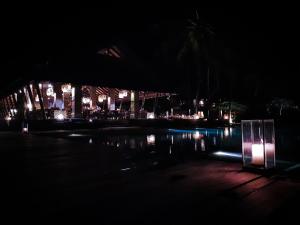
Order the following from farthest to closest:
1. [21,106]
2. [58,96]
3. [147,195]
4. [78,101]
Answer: [21,106], [58,96], [78,101], [147,195]

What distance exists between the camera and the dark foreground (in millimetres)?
3527

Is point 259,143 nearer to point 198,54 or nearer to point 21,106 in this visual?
point 198,54

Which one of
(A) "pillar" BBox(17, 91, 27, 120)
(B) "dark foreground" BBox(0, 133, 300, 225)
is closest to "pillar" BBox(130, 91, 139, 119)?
(A) "pillar" BBox(17, 91, 27, 120)

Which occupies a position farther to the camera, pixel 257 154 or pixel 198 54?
pixel 198 54

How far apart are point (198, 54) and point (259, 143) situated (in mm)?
27816


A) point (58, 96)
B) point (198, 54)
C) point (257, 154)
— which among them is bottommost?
point (257, 154)

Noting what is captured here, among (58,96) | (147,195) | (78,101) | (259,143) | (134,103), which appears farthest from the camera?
(134,103)

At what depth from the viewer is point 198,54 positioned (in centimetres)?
3231

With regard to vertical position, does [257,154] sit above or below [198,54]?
below

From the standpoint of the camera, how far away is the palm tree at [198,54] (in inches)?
1252

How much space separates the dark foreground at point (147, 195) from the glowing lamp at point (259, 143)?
1.16 ft

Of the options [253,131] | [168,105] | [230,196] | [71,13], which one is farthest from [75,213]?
[168,105]

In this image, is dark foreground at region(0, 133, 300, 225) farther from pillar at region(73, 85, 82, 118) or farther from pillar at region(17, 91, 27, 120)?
pillar at region(17, 91, 27, 120)

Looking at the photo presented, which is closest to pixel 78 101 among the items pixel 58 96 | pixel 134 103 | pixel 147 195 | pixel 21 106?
pixel 58 96
